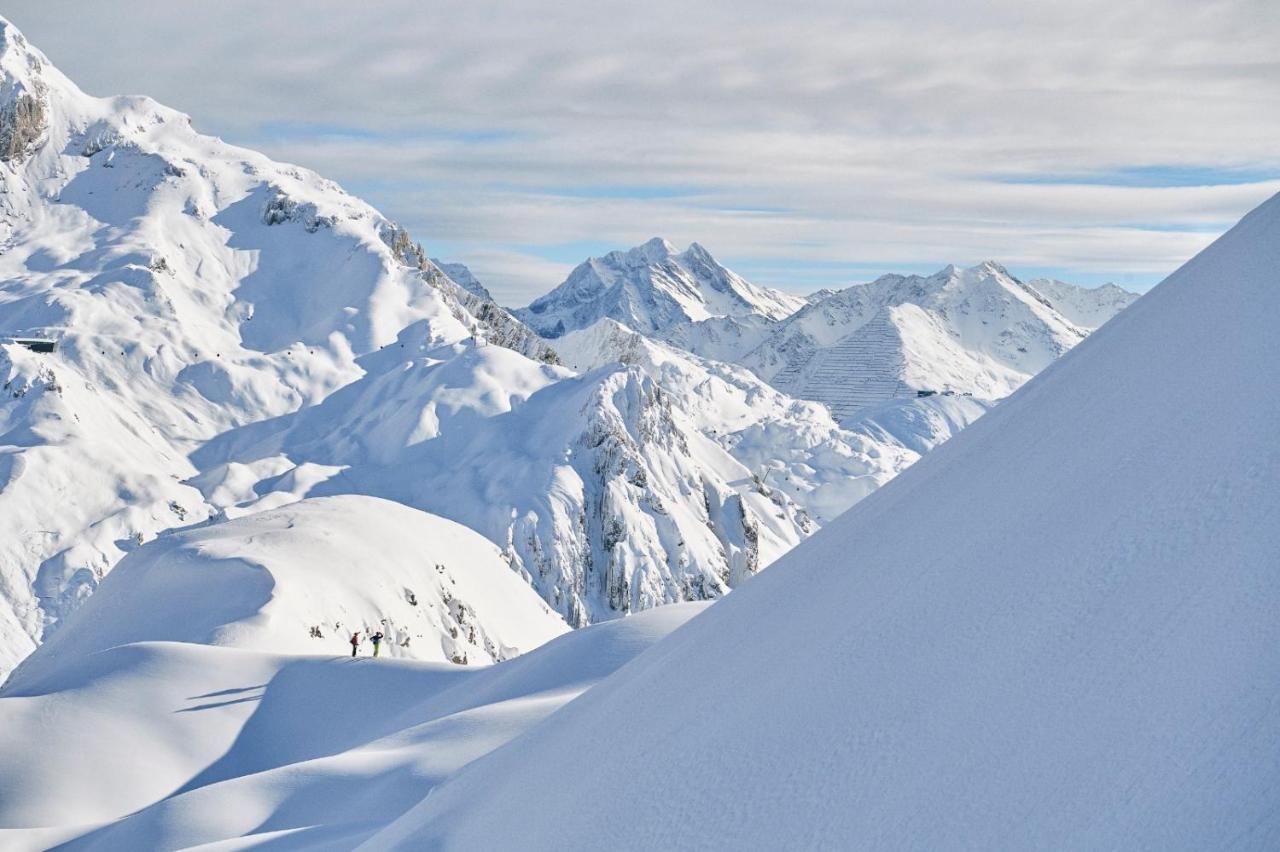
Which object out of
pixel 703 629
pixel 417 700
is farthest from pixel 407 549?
pixel 703 629

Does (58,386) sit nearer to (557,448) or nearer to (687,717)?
(557,448)

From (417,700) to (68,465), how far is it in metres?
72.8

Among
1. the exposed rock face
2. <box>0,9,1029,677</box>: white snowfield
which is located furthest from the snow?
the exposed rock face

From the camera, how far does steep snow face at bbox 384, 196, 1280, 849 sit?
623 cm

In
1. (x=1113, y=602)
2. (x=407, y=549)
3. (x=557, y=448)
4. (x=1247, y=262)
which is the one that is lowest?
(x=1113, y=602)

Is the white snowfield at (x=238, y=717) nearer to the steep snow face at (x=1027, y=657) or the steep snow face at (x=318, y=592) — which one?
the steep snow face at (x=318, y=592)

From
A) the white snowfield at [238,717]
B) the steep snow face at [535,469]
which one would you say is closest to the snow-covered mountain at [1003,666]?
the white snowfield at [238,717]

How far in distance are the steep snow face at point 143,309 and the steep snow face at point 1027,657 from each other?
260ft

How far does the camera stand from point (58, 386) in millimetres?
96562

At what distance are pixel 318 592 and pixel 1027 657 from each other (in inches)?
1510

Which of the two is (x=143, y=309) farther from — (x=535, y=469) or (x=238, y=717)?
(x=238, y=717)

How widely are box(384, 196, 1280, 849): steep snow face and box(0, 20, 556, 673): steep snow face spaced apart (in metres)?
79.2

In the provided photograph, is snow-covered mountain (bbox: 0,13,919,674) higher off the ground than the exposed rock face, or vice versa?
the exposed rock face

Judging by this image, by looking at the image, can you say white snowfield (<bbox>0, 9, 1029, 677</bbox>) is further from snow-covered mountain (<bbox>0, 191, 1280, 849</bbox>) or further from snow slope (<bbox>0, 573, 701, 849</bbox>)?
snow-covered mountain (<bbox>0, 191, 1280, 849</bbox>)
